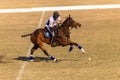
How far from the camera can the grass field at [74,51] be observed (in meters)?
16.8

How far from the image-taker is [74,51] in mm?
20656

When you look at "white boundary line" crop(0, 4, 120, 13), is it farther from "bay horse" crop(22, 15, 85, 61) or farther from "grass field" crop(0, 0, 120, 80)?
"bay horse" crop(22, 15, 85, 61)

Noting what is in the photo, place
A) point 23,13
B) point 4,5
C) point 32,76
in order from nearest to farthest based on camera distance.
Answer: point 32,76 → point 23,13 → point 4,5

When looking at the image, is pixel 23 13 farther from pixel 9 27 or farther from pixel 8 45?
pixel 8 45

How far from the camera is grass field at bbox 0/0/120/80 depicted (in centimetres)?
1683

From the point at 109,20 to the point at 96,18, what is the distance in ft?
3.96

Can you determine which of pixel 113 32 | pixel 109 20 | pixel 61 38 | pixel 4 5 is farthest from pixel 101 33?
pixel 4 5

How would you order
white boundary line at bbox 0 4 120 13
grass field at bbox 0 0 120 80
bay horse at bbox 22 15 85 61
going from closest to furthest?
grass field at bbox 0 0 120 80, bay horse at bbox 22 15 85 61, white boundary line at bbox 0 4 120 13

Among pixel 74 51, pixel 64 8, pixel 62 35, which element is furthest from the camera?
pixel 64 8

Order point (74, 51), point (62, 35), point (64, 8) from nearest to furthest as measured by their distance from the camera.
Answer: point (62, 35) → point (74, 51) → point (64, 8)

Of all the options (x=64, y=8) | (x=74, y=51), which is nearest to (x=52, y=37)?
(x=74, y=51)

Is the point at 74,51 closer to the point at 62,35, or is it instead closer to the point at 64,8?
the point at 62,35

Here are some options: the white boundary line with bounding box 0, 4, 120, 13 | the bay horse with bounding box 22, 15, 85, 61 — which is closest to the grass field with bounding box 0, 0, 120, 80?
the bay horse with bounding box 22, 15, 85, 61

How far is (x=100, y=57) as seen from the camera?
1911 cm
